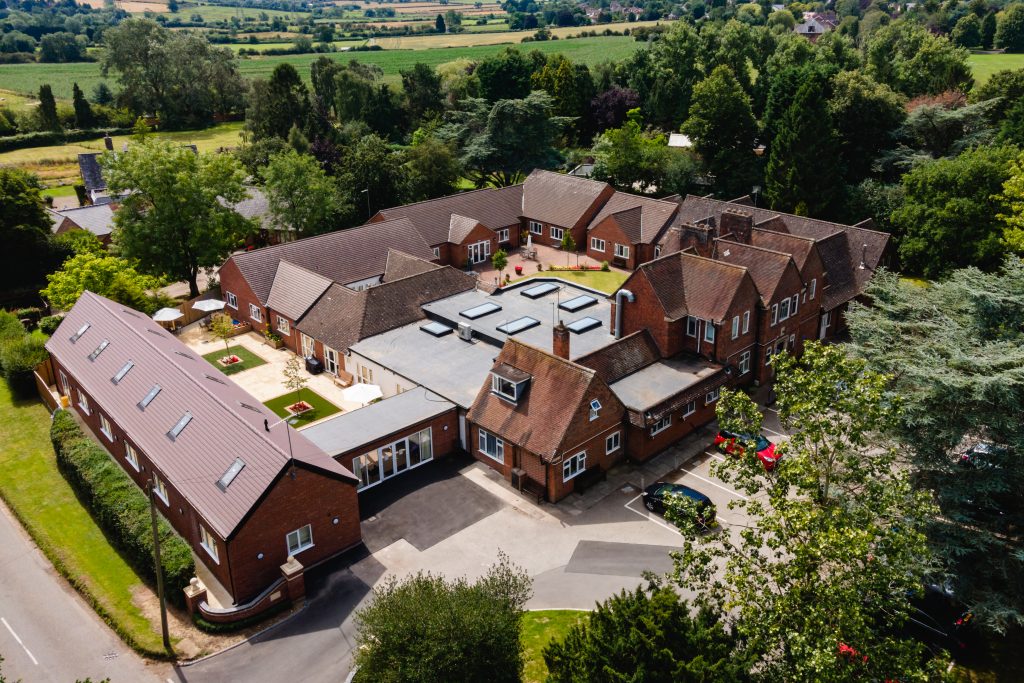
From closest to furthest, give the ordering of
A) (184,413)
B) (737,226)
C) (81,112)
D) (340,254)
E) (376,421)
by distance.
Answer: (184,413) → (376,421) → (737,226) → (340,254) → (81,112)

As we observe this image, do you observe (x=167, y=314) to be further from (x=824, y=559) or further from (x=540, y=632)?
(x=824, y=559)

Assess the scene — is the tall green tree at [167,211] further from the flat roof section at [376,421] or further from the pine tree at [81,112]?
the pine tree at [81,112]

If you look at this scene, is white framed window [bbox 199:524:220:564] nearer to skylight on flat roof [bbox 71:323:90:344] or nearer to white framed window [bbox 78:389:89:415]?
white framed window [bbox 78:389:89:415]

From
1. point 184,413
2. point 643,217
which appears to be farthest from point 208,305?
point 643,217

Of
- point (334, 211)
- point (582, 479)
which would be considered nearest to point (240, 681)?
point (582, 479)

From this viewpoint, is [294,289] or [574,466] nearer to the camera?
[574,466]

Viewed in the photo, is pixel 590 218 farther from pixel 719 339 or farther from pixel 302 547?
pixel 302 547

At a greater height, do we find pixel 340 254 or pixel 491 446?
pixel 340 254

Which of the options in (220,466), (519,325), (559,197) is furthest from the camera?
(559,197)
